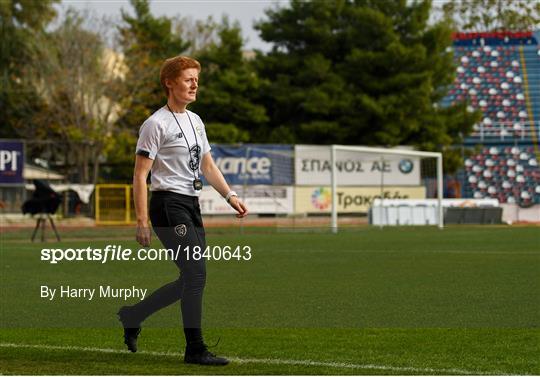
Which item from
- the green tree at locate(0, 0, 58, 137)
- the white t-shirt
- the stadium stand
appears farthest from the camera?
the green tree at locate(0, 0, 58, 137)

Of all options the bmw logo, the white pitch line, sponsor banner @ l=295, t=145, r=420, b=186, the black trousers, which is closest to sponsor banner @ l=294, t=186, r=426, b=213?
sponsor banner @ l=295, t=145, r=420, b=186

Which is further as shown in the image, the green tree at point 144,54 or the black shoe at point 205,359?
the green tree at point 144,54

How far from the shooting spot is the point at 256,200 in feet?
128

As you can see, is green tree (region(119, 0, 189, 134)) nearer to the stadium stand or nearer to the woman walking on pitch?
the stadium stand

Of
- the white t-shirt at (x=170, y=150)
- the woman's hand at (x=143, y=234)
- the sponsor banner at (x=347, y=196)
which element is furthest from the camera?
the sponsor banner at (x=347, y=196)

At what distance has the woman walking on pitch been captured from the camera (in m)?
7.44

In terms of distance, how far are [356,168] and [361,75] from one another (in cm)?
1043

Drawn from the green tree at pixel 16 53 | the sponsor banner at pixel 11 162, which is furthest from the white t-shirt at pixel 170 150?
the green tree at pixel 16 53

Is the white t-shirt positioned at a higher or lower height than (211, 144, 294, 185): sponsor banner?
lower

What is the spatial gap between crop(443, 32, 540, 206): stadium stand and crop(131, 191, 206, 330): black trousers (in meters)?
37.6

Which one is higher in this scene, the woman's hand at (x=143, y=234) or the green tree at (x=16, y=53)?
the green tree at (x=16, y=53)

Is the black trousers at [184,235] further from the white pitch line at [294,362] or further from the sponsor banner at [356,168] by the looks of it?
the sponsor banner at [356,168]

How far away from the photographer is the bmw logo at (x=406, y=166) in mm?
42688

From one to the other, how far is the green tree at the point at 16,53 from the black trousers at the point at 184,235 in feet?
154
